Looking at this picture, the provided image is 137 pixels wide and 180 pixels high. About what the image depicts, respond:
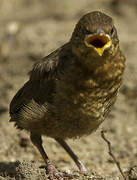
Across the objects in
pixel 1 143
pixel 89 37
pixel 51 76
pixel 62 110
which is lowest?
pixel 1 143

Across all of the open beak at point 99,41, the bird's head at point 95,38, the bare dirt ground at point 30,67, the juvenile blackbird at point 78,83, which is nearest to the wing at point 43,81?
the juvenile blackbird at point 78,83

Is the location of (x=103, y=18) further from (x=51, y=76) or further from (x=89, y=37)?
(x=51, y=76)

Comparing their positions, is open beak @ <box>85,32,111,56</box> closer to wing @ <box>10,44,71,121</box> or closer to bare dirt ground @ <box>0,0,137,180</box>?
wing @ <box>10,44,71,121</box>

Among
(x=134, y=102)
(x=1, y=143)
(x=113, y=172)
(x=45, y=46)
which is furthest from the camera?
(x=45, y=46)

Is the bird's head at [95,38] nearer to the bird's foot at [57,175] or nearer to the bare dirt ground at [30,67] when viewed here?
A: the bare dirt ground at [30,67]

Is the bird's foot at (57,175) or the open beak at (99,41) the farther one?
the bird's foot at (57,175)

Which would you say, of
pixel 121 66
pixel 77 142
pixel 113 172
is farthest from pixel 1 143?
pixel 121 66

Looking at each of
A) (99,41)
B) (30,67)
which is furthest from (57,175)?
(30,67)
